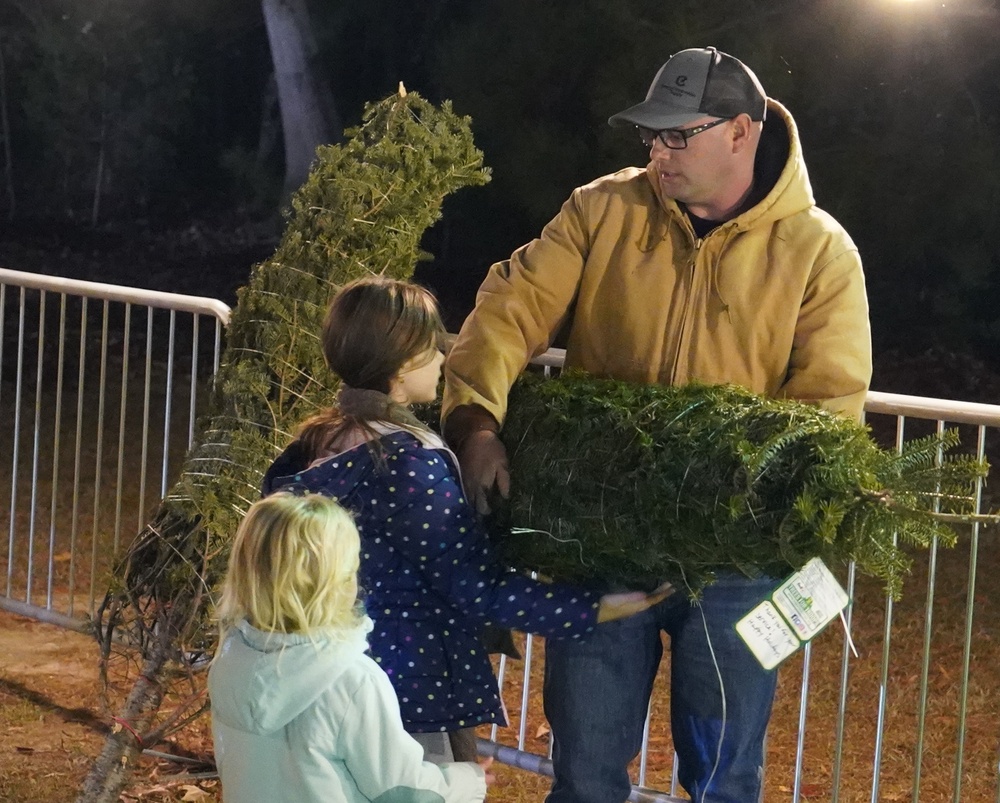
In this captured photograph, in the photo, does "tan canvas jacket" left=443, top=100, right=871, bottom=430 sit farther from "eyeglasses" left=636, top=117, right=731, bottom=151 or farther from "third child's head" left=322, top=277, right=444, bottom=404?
"third child's head" left=322, top=277, right=444, bottom=404

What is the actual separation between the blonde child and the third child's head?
1.10 ft

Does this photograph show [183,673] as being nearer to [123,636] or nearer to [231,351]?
[123,636]

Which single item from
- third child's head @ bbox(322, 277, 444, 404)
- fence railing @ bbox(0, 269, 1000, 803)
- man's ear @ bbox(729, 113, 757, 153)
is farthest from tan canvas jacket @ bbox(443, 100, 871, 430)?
fence railing @ bbox(0, 269, 1000, 803)

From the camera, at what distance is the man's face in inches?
126

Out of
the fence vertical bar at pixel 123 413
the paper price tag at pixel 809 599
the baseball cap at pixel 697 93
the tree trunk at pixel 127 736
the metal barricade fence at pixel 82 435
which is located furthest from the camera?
the metal barricade fence at pixel 82 435

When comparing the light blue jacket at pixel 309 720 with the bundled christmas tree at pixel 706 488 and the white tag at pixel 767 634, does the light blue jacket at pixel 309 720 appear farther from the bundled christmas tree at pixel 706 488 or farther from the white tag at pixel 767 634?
the white tag at pixel 767 634

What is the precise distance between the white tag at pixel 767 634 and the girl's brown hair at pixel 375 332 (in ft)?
2.75

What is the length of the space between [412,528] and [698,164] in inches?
40.7

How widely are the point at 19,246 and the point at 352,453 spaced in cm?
1819

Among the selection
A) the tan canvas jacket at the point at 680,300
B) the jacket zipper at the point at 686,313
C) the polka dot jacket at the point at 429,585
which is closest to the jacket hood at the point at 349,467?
the polka dot jacket at the point at 429,585

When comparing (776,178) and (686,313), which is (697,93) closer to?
(776,178)

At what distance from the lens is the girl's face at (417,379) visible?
296cm

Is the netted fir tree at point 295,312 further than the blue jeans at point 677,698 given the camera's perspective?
Yes

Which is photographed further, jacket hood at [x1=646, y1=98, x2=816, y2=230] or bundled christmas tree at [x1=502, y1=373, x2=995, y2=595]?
jacket hood at [x1=646, y1=98, x2=816, y2=230]
